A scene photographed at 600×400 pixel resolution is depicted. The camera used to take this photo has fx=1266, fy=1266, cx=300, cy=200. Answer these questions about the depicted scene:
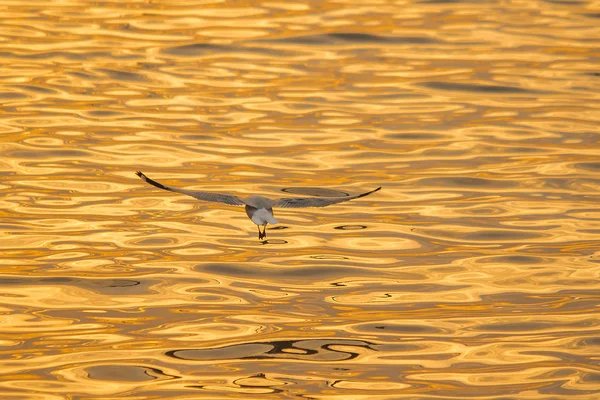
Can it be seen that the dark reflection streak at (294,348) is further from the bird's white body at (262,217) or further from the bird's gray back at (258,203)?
the bird's gray back at (258,203)

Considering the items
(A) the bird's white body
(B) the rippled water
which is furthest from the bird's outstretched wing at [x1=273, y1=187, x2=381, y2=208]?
(B) the rippled water

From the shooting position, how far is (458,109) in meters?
16.5

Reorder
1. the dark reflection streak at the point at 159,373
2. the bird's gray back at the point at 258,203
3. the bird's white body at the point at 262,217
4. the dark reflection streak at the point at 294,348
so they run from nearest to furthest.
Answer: the dark reflection streak at the point at 159,373
the dark reflection streak at the point at 294,348
the bird's white body at the point at 262,217
the bird's gray back at the point at 258,203

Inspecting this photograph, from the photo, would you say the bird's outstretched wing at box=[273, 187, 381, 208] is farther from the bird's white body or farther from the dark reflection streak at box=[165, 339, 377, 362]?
the dark reflection streak at box=[165, 339, 377, 362]

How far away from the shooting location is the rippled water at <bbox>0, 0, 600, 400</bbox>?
8969 millimetres

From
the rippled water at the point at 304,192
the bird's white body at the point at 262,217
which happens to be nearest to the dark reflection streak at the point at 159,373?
the rippled water at the point at 304,192

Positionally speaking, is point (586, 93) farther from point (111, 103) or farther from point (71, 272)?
point (71, 272)

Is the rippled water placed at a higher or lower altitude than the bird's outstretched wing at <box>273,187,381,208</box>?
lower

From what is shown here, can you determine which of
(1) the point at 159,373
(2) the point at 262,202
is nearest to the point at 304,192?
(2) the point at 262,202

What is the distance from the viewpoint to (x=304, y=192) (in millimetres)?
13008

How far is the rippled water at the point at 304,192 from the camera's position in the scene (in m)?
8.97

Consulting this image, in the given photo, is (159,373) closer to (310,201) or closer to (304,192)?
(310,201)

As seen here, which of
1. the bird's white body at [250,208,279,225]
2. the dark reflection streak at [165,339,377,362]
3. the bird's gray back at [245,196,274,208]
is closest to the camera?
the dark reflection streak at [165,339,377,362]

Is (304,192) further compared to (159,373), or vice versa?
(304,192)
